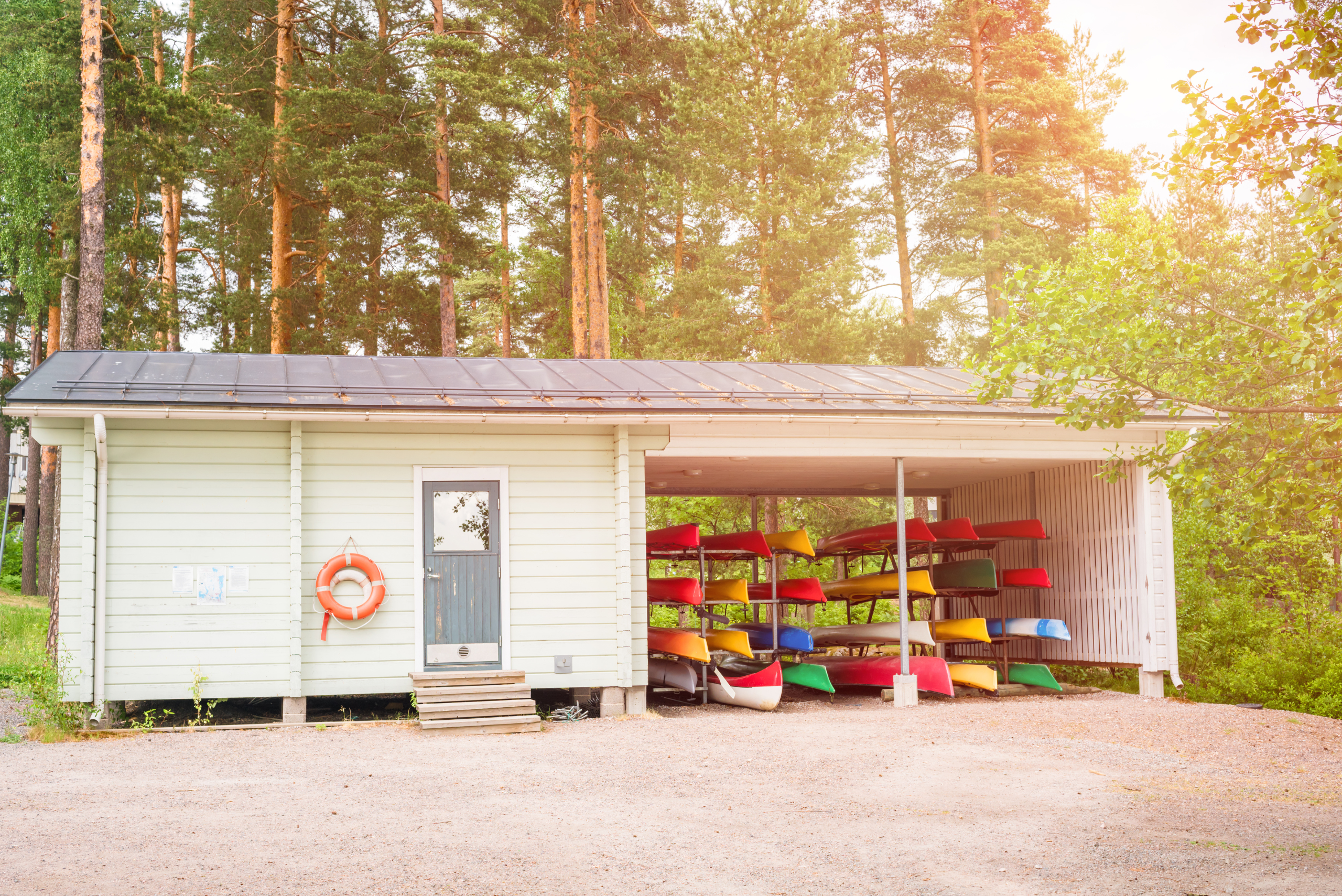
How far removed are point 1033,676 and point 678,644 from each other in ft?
13.5

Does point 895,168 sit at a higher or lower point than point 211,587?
higher

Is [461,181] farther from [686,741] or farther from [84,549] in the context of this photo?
[686,741]

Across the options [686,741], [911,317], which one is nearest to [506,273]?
[911,317]

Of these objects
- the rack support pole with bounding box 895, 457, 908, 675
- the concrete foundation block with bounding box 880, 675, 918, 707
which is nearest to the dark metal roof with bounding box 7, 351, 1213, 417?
the rack support pole with bounding box 895, 457, 908, 675

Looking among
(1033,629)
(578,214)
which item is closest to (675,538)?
(1033,629)

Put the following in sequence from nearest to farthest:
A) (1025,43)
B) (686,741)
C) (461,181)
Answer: (686,741) < (461,181) < (1025,43)

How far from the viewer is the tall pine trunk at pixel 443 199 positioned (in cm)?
1825

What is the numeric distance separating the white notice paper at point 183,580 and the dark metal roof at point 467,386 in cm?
146

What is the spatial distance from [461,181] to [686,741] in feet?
45.5

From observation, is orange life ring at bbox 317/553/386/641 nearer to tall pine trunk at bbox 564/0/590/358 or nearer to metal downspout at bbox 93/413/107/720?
metal downspout at bbox 93/413/107/720

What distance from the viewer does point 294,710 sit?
9094mm

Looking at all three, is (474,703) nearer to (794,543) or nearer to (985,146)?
(794,543)

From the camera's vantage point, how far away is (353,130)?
18984mm

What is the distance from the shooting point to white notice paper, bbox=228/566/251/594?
359 inches
